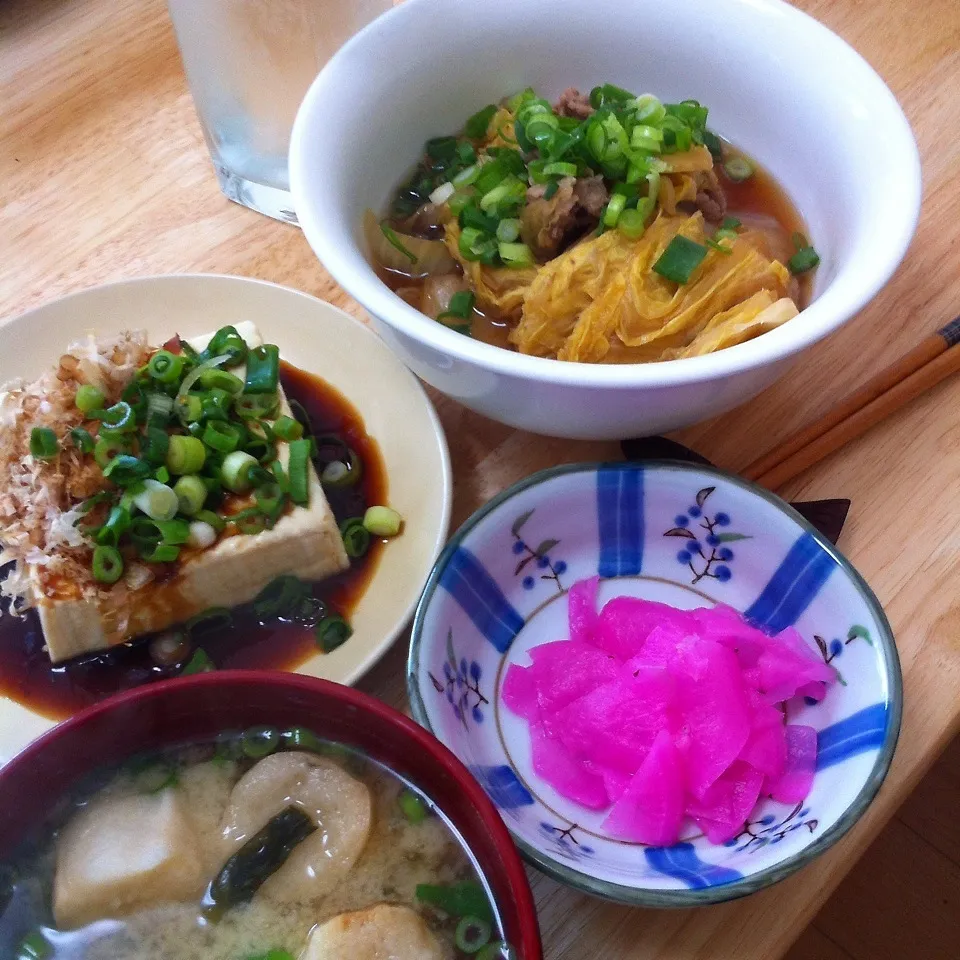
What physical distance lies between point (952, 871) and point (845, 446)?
3.85ft

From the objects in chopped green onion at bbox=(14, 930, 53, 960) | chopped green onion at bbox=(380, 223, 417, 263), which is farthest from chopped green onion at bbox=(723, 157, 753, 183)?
chopped green onion at bbox=(14, 930, 53, 960)

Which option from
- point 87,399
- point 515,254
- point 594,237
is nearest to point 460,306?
point 515,254

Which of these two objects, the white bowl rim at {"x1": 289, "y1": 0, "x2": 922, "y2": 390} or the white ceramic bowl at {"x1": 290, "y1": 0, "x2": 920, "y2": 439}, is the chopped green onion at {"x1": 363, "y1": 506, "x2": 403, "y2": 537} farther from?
the white bowl rim at {"x1": 289, "y1": 0, "x2": 922, "y2": 390}

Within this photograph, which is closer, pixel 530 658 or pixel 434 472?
pixel 530 658

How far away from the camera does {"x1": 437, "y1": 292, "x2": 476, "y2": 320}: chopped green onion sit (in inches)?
49.3

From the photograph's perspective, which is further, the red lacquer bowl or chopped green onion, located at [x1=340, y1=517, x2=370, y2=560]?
chopped green onion, located at [x1=340, y1=517, x2=370, y2=560]

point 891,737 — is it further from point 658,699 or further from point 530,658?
point 530,658

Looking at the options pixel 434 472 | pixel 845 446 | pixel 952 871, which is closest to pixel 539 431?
pixel 434 472

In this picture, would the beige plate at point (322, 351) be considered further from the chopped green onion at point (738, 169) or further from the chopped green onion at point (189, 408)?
the chopped green onion at point (738, 169)

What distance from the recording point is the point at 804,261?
4.07 ft

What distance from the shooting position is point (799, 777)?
3.05 ft

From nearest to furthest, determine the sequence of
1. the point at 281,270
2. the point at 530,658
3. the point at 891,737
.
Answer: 1. the point at 891,737
2. the point at 530,658
3. the point at 281,270

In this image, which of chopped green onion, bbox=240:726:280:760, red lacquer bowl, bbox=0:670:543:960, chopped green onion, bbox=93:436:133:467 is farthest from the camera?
chopped green onion, bbox=93:436:133:467

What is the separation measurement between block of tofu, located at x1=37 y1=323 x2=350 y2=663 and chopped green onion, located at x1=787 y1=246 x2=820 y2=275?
745 mm
